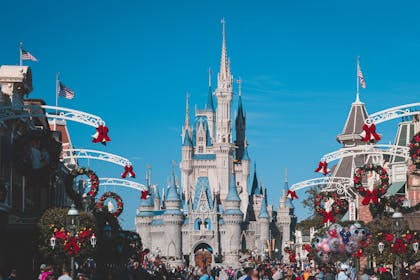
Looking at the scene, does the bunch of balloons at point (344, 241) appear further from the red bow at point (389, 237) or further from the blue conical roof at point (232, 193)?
the blue conical roof at point (232, 193)

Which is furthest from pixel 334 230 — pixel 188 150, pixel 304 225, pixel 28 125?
pixel 188 150

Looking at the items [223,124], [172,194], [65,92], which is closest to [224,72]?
[223,124]

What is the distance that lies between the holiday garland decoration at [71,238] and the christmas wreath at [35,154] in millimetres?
3975

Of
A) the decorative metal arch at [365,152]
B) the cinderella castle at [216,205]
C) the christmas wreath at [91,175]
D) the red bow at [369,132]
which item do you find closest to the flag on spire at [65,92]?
the christmas wreath at [91,175]

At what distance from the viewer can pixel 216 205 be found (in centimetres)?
15138

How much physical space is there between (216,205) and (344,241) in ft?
401

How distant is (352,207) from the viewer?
55125 millimetres

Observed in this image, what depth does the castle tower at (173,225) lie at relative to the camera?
146 meters

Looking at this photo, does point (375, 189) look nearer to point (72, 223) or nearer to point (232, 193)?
point (72, 223)

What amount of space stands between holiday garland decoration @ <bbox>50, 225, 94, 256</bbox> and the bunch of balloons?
7465mm

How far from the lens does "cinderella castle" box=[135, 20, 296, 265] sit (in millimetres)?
147375

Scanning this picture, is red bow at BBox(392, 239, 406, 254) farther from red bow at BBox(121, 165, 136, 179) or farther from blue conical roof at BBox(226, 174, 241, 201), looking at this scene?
blue conical roof at BBox(226, 174, 241, 201)

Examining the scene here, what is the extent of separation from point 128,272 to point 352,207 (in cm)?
2527

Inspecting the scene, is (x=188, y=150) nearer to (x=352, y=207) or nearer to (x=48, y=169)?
(x=352, y=207)
